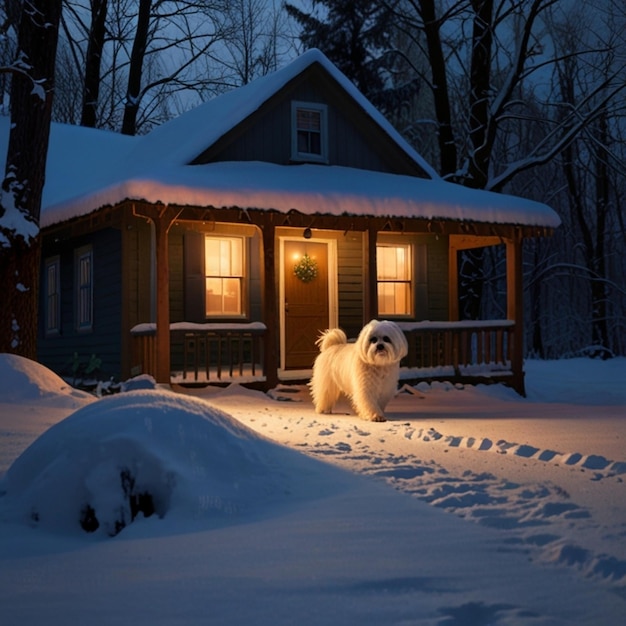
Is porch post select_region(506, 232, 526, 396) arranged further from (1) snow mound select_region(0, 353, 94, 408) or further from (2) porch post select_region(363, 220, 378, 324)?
(1) snow mound select_region(0, 353, 94, 408)

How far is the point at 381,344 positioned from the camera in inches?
389

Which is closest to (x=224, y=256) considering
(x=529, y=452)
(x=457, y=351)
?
(x=457, y=351)

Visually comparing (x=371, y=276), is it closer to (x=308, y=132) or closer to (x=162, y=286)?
(x=308, y=132)

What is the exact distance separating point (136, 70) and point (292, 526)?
2451cm

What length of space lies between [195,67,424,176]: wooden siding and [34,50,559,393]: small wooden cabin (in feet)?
0.09

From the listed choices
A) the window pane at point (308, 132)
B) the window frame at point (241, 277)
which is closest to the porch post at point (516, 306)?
the window pane at point (308, 132)

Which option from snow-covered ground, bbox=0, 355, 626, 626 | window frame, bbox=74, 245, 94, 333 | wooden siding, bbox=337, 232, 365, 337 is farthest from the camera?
wooden siding, bbox=337, 232, 365, 337

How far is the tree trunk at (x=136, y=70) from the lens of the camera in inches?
1041

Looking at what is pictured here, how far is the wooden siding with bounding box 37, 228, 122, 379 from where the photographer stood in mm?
14672

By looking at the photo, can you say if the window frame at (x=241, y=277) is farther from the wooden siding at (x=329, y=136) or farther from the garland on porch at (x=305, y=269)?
the wooden siding at (x=329, y=136)

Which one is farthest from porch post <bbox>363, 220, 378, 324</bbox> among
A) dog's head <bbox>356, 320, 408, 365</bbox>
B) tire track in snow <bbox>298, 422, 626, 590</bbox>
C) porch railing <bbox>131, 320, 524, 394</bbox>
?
tire track in snow <bbox>298, 422, 626, 590</bbox>

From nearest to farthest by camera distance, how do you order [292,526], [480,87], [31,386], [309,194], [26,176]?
[292,526] < [31,386] < [26,176] < [309,194] < [480,87]

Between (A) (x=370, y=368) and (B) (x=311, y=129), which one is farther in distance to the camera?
(B) (x=311, y=129)

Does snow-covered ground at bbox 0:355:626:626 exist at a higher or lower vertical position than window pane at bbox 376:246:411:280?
lower
